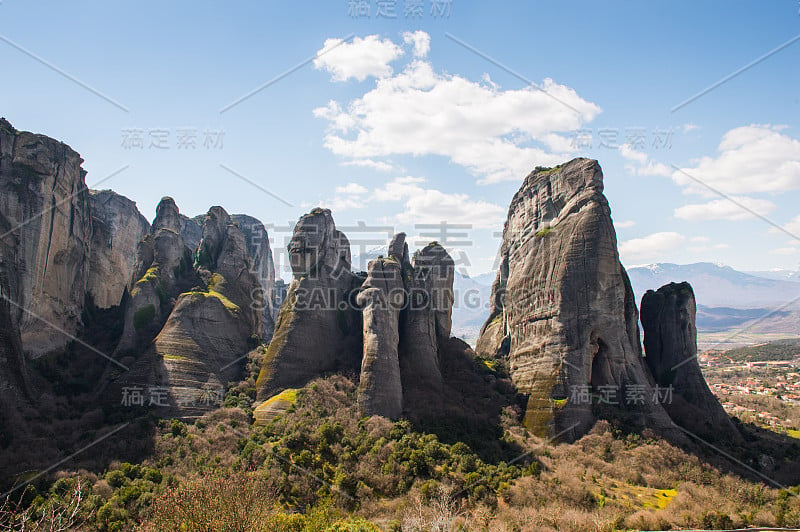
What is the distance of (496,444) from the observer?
33.2 m

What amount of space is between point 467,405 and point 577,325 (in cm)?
1099

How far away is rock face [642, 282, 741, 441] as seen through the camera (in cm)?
3881

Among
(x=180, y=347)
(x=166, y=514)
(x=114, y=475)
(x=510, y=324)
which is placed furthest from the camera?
(x=510, y=324)

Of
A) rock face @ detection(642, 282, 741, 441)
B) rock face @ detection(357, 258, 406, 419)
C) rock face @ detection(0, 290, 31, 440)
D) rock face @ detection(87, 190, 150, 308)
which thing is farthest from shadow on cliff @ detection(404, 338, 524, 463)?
rock face @ detection(87, 190, 150, 308)

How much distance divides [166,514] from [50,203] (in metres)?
34.9

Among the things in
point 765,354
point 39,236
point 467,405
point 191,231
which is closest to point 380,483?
point 467,405

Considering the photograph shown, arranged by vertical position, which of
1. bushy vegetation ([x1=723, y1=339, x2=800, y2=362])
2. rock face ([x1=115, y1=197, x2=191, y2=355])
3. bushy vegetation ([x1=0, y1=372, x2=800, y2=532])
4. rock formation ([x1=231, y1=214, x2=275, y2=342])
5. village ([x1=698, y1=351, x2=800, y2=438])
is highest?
rock formation ([x1=231, y1=214, x2=275, y2=342])

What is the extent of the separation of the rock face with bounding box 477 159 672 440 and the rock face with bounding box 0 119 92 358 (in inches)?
1576

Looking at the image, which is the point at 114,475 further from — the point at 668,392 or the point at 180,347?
the point at 668,392

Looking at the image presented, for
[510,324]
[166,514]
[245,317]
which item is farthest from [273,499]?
[510,324]

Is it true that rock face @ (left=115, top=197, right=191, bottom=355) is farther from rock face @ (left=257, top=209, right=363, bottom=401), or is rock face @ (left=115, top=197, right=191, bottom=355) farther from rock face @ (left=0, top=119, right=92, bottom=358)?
rock face @ (left=257, top=209, right=363, bottom=401)

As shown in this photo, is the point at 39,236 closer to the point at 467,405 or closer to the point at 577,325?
the point at 467,405

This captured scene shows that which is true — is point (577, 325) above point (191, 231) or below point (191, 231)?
below

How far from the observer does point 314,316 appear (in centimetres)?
4178
